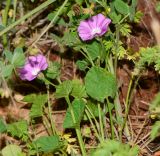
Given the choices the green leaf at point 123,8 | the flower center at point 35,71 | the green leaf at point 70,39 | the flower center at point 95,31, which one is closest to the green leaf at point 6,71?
the flower center at point 35,71

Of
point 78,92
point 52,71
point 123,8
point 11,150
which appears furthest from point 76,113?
point 123,8

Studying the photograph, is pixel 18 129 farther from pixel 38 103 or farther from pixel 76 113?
pixel 76 113

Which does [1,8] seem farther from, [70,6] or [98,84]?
[98,84]

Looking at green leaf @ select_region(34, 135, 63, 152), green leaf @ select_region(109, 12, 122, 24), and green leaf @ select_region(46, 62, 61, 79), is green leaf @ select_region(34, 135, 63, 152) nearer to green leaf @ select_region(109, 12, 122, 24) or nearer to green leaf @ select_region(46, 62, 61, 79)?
green leaf @ select_region(46, 62, 61, 79)

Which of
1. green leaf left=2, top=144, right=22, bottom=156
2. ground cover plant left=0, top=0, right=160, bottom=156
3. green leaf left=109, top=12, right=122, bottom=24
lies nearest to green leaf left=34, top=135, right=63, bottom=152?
ground cover plant left=0, top=0, right=160, bottom=156

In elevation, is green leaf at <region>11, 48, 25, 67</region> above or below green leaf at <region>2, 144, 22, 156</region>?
above

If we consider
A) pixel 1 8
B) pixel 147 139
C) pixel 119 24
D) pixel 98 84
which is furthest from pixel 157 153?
pixel 1 8

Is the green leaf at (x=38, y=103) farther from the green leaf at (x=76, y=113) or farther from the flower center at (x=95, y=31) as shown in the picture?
the flower center at (x=95, y=31)
